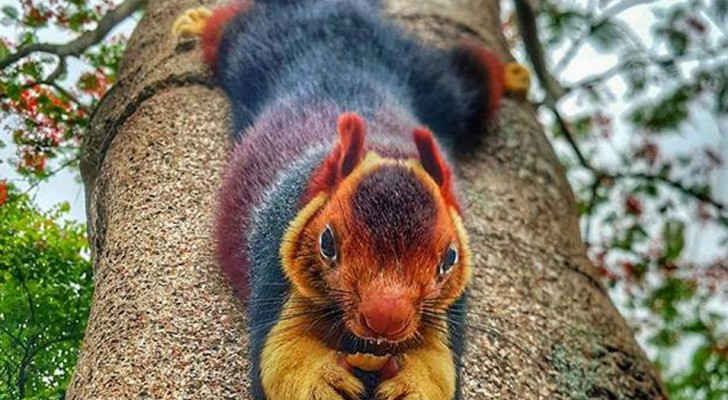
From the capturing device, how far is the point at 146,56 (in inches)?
56.1

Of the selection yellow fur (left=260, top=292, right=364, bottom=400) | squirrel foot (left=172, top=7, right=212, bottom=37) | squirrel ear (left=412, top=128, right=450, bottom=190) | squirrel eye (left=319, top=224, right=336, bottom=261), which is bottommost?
yellow fur (left=260, top=292, right=364, bottom=400)

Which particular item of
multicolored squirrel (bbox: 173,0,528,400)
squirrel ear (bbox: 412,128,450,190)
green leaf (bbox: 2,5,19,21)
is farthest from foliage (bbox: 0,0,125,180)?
squirrel ear (bbox: 412,128,450,190)

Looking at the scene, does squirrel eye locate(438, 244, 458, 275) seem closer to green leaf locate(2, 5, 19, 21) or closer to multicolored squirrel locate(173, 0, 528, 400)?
multicolored squirrel locate(173, 0, 528, 400)

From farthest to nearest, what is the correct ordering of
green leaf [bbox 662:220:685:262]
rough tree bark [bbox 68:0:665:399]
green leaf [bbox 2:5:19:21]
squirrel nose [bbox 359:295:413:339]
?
green leaf [bbox 662:220:685:262] < green leaf [bbox 2:5:19:21] < rough tree bark [bbox 68:0:665:399] < squirrel nose [bbox 359:295:413:339]

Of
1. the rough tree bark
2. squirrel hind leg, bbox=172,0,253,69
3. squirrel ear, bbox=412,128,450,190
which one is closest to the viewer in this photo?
squirrel ear, bbox=412,128,450,190

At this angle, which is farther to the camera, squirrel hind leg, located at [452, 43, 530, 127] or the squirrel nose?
squirrel hind leg, located at [452, 43, 530, 127]

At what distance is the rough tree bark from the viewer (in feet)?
3.21

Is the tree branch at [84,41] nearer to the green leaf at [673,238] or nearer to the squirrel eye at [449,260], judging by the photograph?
the squirrel eye at [449,260]

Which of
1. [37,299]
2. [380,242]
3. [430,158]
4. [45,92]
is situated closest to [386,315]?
[380,242]

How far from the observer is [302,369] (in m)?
0.80

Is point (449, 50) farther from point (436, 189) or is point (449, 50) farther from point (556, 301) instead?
point (436, 189)

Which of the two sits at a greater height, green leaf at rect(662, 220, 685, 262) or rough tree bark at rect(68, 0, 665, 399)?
rough tree bark at rect(68, 0, 665, 399)

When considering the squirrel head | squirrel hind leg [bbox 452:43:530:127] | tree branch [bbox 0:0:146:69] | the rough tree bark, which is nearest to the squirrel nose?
the squirrel head

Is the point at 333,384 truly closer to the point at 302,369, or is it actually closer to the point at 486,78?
the point at 302,369
